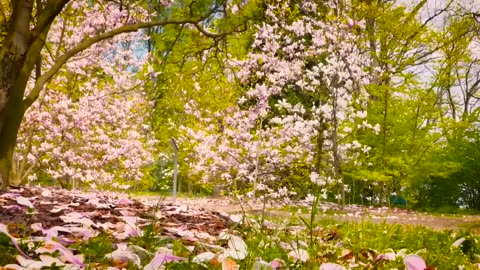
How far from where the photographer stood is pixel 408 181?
46.6ft

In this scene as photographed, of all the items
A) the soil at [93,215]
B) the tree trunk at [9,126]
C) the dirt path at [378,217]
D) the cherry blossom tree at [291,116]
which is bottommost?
the soil at [93,215]

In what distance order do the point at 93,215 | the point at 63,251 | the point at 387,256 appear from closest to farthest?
the point at 63,251, the point at 387,256, the point at 93,215

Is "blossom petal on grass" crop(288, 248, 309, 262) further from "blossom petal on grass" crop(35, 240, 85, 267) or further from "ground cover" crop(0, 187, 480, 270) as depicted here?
"blossom petal on grass" crop(35, 240, 85, 267)

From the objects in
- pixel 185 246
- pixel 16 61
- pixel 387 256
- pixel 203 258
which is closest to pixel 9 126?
pixel 16 61

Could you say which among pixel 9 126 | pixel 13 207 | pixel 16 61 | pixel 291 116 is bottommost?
pixel 13 207

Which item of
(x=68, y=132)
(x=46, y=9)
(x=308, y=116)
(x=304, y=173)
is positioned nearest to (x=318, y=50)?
(x=308, y=116)

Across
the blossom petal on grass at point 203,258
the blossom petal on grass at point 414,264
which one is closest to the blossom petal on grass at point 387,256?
the blossom petal on grass at point 414,264

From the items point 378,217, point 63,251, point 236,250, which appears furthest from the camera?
point 378,217

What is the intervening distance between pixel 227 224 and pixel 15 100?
11.0 feet

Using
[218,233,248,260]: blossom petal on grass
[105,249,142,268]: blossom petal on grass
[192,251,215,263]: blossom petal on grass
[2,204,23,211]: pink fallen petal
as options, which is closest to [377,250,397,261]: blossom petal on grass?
[218,233,248,260]: blossom petal on grass

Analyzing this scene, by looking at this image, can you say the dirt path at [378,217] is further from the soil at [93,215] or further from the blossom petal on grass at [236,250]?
the blossom petal on grass at [236,250]

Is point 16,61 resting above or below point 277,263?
above

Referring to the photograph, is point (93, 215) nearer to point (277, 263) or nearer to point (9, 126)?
point (277, 263)

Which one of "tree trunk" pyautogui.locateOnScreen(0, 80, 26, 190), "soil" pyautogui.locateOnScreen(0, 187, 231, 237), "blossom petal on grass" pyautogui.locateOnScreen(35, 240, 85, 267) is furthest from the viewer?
"tree trunk" pyautogui.locateOnScreen(0, 80, 26, 190)
